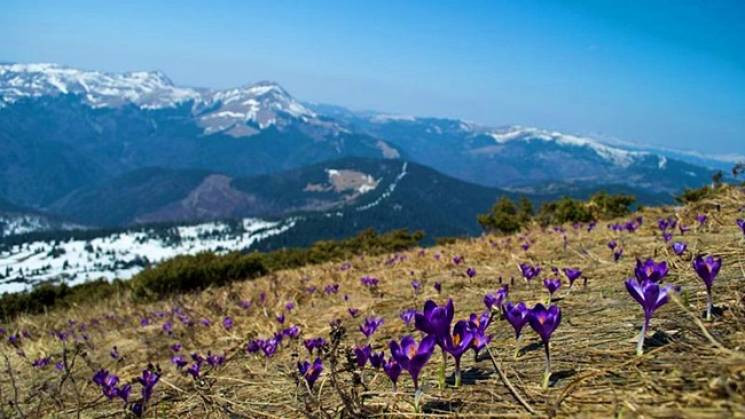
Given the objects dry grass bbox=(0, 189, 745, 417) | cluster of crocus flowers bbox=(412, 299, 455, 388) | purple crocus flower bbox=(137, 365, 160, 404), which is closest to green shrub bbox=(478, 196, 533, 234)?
dry grass bbox=(0, 189, 745, 417)

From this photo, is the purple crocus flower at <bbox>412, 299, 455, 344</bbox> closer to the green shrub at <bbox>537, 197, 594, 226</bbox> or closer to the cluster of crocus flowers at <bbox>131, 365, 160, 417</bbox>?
the cluster of crocus flowers at <bbox>131, 365, 160, 417</bbox>

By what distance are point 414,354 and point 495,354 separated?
0.89m

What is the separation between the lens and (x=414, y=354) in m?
1.82

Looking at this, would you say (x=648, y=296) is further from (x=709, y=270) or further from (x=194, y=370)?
(x=194, y=370)

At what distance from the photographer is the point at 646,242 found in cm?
569

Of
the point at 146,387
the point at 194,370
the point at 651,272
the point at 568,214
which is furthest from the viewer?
the point at 568,214

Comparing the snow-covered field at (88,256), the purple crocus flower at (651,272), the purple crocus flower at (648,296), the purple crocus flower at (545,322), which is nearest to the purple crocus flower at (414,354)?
the purple crocus flower at (545,322)

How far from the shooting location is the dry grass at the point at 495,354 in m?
1.63

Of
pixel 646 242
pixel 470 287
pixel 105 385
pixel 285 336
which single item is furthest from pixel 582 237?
pixel 105 385

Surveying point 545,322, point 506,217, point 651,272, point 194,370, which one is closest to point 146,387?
point 194,370

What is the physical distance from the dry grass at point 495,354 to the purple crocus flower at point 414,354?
160 mm

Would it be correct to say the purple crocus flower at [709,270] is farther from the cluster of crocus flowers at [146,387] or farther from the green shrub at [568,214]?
the green shrub at [568,214]

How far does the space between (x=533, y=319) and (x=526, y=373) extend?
1.17 ft

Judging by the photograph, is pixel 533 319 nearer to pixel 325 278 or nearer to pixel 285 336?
pixel 285 336
